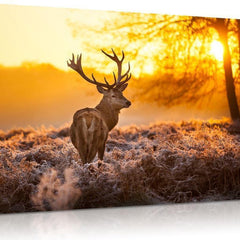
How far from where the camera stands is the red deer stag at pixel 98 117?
6.29 m

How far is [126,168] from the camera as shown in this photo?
629 cm

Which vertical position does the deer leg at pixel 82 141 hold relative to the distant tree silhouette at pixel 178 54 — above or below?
below

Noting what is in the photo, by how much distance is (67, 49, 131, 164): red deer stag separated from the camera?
629cm

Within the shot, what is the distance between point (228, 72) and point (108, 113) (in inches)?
69.9

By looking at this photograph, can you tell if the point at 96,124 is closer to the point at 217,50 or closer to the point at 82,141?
the point at 82,141

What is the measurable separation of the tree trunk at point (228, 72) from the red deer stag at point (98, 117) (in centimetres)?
139

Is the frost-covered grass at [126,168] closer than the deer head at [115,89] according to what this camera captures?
Yes

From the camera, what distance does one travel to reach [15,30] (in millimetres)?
6137

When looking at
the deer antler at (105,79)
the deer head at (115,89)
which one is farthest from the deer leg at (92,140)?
the deer antler at (105,79)

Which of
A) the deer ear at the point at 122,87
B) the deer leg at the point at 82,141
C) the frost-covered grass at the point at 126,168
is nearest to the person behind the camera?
the frost-covered grass at the point at 126,168

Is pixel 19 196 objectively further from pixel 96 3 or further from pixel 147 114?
pixel 96 3

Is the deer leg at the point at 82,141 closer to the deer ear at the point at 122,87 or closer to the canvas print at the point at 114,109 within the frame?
the canvas print at the point at 114,109

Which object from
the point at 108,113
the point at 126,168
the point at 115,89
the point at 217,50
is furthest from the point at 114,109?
the point at 217,50

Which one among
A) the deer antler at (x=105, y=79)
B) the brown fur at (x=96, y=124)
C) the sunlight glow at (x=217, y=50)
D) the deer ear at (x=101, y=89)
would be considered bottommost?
the brown fur at (x=96, y=124)
